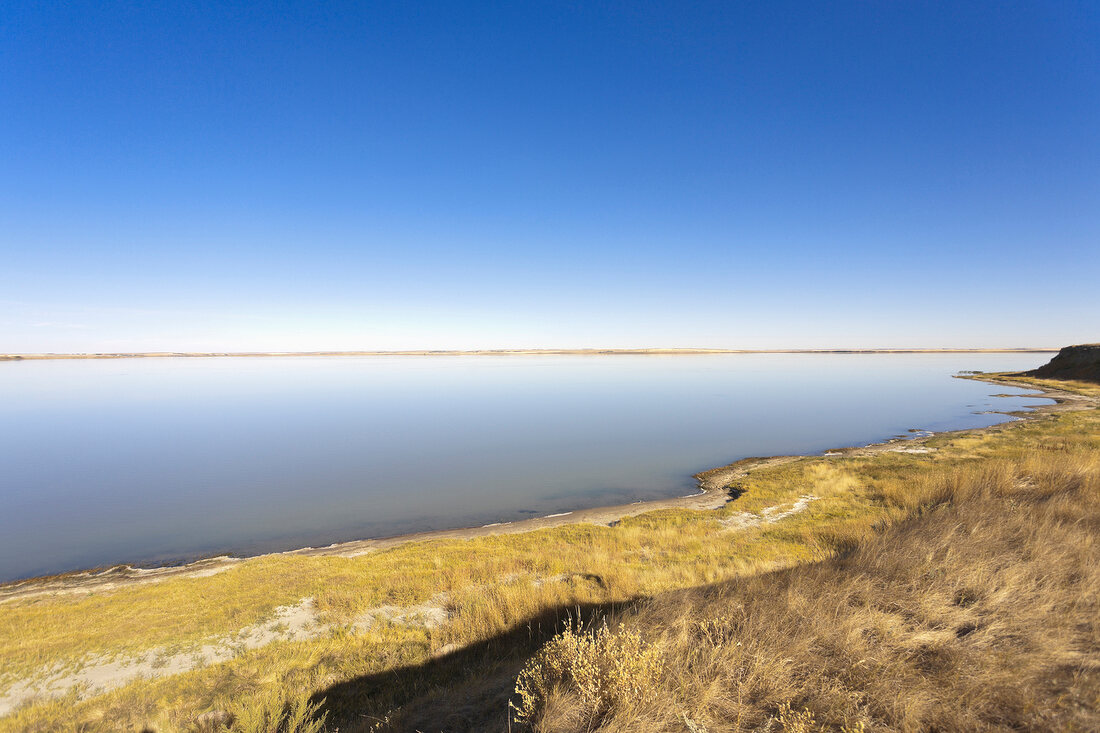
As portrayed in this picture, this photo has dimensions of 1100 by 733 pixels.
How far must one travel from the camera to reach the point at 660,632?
15.9ft

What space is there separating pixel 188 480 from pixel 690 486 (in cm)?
2654

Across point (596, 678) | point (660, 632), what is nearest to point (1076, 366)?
point (660, 632)

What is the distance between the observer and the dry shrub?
366cm

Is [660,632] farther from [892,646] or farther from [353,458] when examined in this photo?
[353,458]

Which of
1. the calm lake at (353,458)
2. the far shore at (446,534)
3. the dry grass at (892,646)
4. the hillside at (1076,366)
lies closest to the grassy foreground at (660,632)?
the dry grass at (892,646)

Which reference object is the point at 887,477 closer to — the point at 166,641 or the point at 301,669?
the point at 301,669

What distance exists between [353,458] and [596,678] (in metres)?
26.8

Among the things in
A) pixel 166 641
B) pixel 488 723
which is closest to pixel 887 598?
pixel 488 723

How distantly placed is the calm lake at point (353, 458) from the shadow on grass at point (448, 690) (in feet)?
35.1

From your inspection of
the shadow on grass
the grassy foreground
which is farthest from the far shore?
the shadow on grass

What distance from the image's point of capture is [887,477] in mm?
17406

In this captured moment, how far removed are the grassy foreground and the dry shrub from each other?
0.07 ft

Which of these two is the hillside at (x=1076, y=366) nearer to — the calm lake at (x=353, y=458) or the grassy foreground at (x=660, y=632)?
the calm lake at (x=353, y=458)

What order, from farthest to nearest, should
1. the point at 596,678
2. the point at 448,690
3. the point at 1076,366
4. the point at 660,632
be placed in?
1. the point at 1076,366
2. the point at 448,690
3. the point at 660,632
4. the point at 596,678
